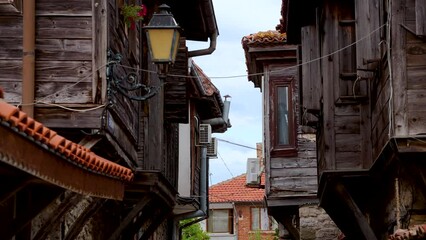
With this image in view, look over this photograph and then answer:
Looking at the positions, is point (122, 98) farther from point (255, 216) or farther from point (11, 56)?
point (255, 216)

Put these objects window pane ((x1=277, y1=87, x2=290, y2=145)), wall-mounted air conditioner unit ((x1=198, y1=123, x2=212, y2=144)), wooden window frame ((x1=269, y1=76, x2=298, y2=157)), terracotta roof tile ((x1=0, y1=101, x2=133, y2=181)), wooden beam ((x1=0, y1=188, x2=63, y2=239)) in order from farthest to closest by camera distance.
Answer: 1. wall-mounted air conditioner unit ((x1=198, y1=123, x2=212, y2=144))
2. window pane ((x1=277, y1=87, x2=290, y2=145))
3. wooden window frame ((x1=269, y1=76, x2=298, y2=157))
4. wooden beam ((x1=0, y1=188, x2=63, y2=239))
5. terracotta roof tile ((x1=0, y1=101, x2=133, y2=181))

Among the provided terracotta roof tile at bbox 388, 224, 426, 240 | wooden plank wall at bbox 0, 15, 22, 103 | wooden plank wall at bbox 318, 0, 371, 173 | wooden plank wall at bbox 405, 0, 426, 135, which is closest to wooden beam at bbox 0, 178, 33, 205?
wooden plank wall at bbox 0, 15, 22, 103

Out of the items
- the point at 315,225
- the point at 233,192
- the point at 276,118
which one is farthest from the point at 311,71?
the point at 233,192

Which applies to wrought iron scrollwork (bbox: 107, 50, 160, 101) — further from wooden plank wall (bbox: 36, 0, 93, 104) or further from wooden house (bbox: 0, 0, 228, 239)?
wooden plank wall (bbox: 36, 0, 93, 104)

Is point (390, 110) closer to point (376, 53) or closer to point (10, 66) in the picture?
point (376, 53)

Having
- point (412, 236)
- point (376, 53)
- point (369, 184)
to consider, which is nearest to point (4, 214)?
point (412, 236)

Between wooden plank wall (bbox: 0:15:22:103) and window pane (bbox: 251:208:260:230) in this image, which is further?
window pane (bbox: 251:208:260:230)

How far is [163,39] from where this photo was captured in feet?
38.4

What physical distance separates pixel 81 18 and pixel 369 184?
477cm

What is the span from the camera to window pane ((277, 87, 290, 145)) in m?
22.9

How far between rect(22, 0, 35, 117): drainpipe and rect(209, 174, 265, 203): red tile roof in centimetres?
4029

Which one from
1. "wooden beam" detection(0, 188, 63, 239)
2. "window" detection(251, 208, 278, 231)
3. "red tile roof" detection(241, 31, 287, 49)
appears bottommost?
"window" detection(251, 208, 278, 231)

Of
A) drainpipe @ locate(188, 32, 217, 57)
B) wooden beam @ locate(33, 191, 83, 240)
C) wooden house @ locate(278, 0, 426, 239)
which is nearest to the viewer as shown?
wooden beam @ locate(33, 191, 83, 240)

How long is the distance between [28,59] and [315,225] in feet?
37.5
